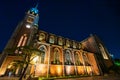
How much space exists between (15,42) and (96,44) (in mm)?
25722

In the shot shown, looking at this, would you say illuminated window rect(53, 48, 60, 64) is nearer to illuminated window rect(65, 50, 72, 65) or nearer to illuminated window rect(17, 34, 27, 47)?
illuminated window rect(65, 50, 72, 65)

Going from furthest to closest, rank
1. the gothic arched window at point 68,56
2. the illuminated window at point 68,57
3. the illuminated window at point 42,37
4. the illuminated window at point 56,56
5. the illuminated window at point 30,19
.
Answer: the illuminated window at point 30,19 < the gothic arched window at point 68,56 < the illuminated window at point 68,57 < the illuminated window at point 42,37 < the illuminated window at point 56,56

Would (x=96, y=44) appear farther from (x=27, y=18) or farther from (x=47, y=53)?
(x=27, y=18)

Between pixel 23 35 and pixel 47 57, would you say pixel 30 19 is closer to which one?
pixel 23 35

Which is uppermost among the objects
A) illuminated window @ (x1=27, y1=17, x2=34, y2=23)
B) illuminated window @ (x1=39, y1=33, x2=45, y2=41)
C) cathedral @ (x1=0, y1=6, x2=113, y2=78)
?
illuminated window @ (x1=27, y1=17, x2=34, y2=23)

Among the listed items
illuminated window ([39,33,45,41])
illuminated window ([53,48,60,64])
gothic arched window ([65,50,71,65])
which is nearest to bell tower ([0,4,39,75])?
illuminated window ([39,33,45,41])

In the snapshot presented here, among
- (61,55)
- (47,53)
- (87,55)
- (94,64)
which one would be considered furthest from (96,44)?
(47,53)

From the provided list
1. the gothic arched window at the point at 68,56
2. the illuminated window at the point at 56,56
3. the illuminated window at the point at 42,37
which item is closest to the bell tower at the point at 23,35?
the illuminated window at the point at 42,37

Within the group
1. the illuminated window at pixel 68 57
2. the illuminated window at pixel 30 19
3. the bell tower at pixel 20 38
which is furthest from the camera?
the illuminated window at pixel 30 19

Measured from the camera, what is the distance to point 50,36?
23953 mm

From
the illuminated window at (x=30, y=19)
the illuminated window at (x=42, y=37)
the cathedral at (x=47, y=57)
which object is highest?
the illuminated window at (x=30, y=19)

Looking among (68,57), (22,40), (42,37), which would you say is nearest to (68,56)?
(68,57)

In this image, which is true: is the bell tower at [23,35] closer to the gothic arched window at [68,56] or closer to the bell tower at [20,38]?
the bell tower at [20,38]

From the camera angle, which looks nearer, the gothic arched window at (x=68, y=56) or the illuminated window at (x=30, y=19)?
the gothic arched window at (x=68, y=56)
